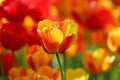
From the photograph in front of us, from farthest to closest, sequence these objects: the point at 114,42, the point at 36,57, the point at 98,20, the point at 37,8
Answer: the point at 98,20 → the point at 37,8 → the point at 114,42 → the point at 36,57

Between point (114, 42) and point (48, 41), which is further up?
point (48, 41)

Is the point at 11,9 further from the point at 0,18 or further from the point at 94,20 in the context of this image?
the point at 94,20

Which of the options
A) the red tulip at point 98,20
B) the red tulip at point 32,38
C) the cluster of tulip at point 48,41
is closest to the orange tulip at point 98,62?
the cluster of tulip at point 48,41

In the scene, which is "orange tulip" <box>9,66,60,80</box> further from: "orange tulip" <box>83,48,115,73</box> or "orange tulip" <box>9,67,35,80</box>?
"orange tulip" <box>83,48,115,73</box>

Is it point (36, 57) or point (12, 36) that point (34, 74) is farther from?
point (12, 36)

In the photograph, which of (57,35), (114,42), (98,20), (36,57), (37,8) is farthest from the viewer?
(98,20)

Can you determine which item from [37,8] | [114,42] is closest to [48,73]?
[114,42]

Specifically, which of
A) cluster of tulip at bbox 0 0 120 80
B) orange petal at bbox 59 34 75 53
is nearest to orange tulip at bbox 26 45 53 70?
cluster of tulip at bbox 0 0 120 80

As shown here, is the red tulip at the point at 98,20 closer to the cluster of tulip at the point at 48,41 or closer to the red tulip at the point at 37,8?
the cluster of tulip at the point at 48,41
